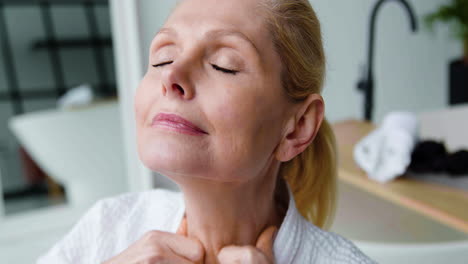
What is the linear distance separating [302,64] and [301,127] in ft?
0.27

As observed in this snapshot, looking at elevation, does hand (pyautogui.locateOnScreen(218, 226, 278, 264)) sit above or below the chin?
below

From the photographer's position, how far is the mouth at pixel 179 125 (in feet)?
1.67

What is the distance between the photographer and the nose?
0.51 metres

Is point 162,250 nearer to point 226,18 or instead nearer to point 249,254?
point 249,254

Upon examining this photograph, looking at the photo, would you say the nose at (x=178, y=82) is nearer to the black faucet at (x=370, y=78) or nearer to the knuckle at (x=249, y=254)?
the knuckle at (x=249, y=254)

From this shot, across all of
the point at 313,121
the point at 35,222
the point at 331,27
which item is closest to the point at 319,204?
the point at 313,121

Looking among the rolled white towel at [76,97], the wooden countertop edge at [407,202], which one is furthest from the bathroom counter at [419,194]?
the rolled white towel at [76,97]

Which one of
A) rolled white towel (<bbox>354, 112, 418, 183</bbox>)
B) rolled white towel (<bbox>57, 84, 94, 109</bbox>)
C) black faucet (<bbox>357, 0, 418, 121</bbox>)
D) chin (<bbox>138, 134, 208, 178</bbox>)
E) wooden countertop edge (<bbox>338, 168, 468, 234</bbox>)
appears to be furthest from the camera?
rolled white towel (<bbox>57, 84, 94, 109</bbox>)

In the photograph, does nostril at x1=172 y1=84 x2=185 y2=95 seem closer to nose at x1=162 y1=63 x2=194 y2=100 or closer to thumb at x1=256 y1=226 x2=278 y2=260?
nose at x1=162 y1=63 x2=194 y2=100

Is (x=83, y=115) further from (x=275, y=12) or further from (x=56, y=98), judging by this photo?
(x=275, y=12)

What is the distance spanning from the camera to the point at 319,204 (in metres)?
0.78

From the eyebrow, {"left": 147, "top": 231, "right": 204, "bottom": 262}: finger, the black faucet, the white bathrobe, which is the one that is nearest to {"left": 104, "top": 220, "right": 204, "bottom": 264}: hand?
{"left": 147, "top": 231, "right": 204, "bottom": 262}: finger

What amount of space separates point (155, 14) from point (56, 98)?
50 centimetres

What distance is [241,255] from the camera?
56 cm
